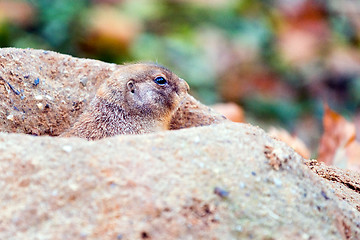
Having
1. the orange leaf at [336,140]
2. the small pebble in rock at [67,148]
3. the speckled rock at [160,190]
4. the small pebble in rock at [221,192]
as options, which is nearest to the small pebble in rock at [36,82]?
the speckled rock at [160,190]

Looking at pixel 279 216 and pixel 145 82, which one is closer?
pixel 279 216

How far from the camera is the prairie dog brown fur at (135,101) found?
381cm

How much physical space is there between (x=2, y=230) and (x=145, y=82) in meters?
2.12

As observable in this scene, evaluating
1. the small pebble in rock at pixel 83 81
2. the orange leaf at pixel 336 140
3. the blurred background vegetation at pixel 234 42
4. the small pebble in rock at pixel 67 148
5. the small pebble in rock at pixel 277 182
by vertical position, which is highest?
the blurred background vegetation at pixel 234 42

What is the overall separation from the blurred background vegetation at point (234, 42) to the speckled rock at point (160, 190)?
6224 millimetres

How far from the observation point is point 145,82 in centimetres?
403

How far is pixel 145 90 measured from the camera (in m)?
4.00

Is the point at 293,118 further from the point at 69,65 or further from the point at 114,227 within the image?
the point at 114,227

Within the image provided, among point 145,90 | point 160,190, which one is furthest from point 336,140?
point 160,190

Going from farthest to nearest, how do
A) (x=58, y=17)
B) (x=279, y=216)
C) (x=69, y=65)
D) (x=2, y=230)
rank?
(x=58, y=17)
(x=69, y=65)
(x=279, y=216)
(x=2, y=230)

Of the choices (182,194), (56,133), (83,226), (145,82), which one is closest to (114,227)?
(83,226)

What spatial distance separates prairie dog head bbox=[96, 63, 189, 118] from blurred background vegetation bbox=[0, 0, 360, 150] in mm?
4477

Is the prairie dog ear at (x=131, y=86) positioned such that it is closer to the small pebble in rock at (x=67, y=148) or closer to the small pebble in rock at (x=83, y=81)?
the small pebble in rock at (x=83, y=81)

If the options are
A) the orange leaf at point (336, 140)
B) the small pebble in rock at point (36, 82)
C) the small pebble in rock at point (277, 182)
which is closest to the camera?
the small pebble in rock at point (277, 182)
